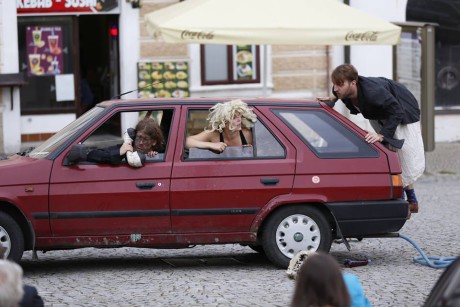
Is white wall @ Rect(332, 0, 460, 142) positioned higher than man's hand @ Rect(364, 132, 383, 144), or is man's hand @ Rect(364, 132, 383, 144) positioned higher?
white wall @ Rect(332, 0, 460, 142)

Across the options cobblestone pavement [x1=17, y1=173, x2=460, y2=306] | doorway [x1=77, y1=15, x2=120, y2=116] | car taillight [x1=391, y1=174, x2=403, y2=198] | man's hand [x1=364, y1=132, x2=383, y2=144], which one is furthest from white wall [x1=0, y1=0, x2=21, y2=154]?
car taillight [x1=391, y1=174, x2=403, y2=198]

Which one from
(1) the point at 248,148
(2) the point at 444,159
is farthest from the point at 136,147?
(2) the point at 444,159

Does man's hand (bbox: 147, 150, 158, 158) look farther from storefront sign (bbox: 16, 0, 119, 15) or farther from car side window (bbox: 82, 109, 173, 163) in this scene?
storefront sign (bbox: 16, 0, 119, 15)

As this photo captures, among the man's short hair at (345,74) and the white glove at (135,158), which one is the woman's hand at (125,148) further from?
the man's short hair at (345,74)

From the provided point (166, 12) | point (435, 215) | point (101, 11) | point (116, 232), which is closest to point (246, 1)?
point (166, 12)

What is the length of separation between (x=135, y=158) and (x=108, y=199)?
41cm

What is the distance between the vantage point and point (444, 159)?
65.7 ft

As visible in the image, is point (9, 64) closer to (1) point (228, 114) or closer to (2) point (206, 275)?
(1) point (228, 114)

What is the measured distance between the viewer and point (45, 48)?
2000 centimetres

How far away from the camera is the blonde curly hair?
10219mm

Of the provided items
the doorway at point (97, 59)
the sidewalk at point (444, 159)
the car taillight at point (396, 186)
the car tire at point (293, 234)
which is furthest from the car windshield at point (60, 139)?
the doorway at point (97, 59)

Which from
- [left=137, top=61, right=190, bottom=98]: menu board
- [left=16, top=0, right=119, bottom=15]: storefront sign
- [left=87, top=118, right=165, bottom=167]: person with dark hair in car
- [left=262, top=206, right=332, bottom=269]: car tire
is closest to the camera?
[left=87, top=118, right=165, bottom=167]: person with dark hair in car

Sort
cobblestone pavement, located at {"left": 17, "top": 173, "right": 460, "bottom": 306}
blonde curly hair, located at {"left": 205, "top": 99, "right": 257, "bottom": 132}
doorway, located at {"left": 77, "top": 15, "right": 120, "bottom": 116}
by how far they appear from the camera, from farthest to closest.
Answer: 1. doorway, located at {"left": 77, "top": 15, "right": 120, "bottom": 116}
2. blonde curly hair, located at {"left": 205, "top": 99, "right": 257, "bottom": 132}
3. cobblestone pavement, located at {"left": 17, "top": 173, "right": 460, "bottom": 306}

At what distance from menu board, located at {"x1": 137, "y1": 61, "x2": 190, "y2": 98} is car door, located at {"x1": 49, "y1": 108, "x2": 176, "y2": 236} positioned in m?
10.3
